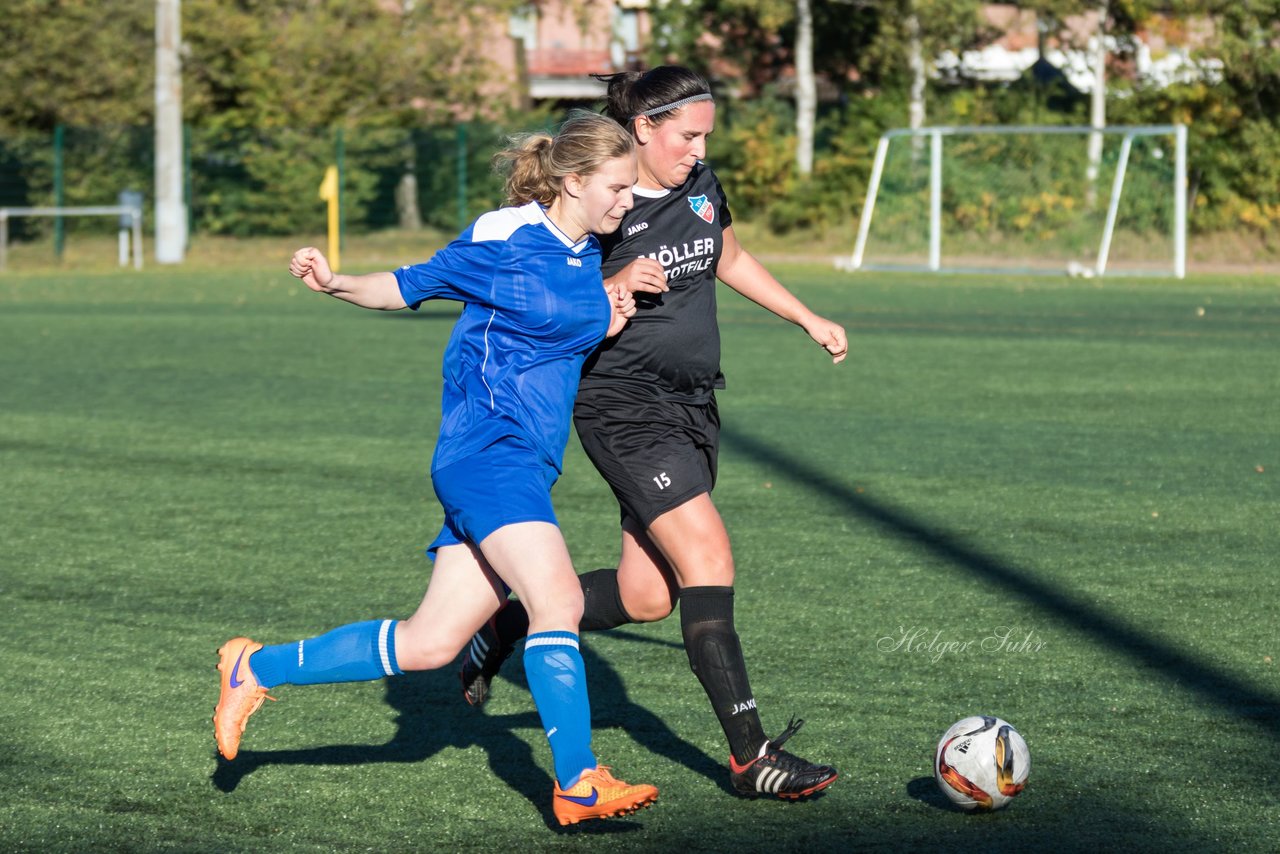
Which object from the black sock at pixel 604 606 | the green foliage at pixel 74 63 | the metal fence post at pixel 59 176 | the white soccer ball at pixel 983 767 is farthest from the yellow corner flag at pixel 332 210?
the white soccer ball at pixel 983 767

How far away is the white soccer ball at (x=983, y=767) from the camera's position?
415cm

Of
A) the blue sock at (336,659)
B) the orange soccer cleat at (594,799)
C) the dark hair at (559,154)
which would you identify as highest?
the dark hair at (559,154)

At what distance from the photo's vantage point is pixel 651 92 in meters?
4.55

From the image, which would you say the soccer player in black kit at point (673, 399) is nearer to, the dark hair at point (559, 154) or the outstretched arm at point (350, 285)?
the dark hair at point (559, 154)

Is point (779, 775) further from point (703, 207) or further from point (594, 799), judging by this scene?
point (703, 207)

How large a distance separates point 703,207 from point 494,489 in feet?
3.89

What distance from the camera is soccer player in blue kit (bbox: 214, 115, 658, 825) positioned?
404 centimetres

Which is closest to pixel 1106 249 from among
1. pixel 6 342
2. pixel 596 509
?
pixel 6 342

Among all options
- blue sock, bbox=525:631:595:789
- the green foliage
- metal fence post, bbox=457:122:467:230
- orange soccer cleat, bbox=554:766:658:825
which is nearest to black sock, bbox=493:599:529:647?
blue sock, bbox=525:631:595:789

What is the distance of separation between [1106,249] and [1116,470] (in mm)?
18880

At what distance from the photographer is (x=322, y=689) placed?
5.41 m

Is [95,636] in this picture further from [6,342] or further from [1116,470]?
[6,342]

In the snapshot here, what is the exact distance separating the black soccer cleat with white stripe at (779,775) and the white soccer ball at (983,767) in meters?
0.28

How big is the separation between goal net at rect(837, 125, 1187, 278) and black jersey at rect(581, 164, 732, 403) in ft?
76.5
